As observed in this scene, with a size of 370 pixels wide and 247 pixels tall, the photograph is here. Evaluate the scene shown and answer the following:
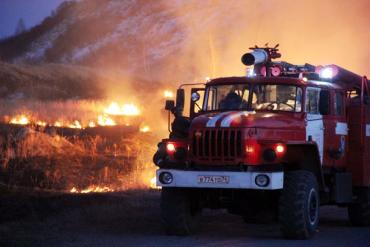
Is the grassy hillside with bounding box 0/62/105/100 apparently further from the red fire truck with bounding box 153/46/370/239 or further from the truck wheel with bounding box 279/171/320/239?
the truck wheel with bounding box 279/171/320/239

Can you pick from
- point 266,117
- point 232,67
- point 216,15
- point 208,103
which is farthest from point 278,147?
point 216,15

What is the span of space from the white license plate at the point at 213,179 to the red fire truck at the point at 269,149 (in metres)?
0.02

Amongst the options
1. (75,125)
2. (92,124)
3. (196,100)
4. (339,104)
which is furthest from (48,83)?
(339,104)

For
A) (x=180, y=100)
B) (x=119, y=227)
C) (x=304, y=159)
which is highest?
(x=180, y=100)

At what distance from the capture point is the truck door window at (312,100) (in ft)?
49.7

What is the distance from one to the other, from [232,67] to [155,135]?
21.8m

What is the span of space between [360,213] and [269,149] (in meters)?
4.34

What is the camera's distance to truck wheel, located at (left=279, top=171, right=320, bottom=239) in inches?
536

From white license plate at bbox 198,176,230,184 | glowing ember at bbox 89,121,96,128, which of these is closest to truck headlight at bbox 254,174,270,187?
white license plate at bbox 198,176,230,184

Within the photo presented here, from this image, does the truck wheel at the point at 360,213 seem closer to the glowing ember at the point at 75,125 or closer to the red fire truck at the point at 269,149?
the red fire truck at the point at 269,149

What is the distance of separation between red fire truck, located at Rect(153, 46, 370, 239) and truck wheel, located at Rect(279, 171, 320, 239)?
16 mm

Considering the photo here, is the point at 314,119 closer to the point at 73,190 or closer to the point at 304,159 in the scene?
the point at 304,159

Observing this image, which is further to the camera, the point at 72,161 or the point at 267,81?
the point at 72,161

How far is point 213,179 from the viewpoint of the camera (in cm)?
1349
